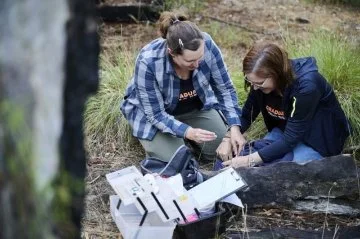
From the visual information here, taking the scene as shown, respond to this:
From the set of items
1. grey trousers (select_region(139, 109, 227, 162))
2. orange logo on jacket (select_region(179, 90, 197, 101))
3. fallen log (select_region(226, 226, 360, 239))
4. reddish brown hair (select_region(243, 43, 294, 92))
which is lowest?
fallen log (select_region(226, 226, 360, 239))

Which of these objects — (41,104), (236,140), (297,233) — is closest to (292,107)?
(236,140)

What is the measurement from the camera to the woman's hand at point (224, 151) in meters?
4.14

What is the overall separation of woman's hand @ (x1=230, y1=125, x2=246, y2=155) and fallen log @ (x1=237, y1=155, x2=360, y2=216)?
43 cm

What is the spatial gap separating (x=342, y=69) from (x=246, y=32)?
7.06ft

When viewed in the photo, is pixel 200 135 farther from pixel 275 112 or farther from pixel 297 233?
pixel 297 233

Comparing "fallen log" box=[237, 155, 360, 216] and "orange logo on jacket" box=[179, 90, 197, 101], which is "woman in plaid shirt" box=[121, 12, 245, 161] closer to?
"orange logo on jacket" box=[179, 90, 197, 101]

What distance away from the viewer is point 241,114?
4277 millimetres

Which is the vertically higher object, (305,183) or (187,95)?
(187,95)

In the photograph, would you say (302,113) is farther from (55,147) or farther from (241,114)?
(55,147)

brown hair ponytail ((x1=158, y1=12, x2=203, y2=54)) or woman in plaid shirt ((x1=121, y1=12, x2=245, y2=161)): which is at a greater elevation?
brown hair ponytail ((x1=158, y1=12, x2=203, y2=54))

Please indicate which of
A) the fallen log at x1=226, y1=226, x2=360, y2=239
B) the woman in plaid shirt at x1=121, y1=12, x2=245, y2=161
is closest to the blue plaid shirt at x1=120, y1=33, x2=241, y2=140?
the woman in plaid shirt at x1=121, y1=12, x2=245, y2=161

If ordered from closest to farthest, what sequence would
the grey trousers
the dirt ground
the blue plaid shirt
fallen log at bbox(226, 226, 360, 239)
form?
fallen log at bbox(226, 226, 360, 239) < the dirt ground < the blue plaid shirt < the grey trousers

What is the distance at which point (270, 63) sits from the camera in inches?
144

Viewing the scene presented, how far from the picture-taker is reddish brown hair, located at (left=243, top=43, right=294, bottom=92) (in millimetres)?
3648
